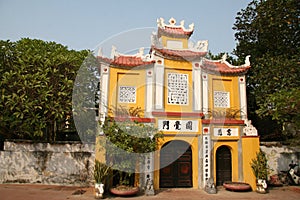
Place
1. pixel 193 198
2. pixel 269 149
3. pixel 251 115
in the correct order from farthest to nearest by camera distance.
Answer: pixel 251 115, pixel 269 149, pixel 193 198

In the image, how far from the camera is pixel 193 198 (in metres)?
8.58

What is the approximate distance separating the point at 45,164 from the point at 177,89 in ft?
20.9

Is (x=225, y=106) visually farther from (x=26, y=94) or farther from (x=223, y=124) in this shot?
(x=26, y=94)

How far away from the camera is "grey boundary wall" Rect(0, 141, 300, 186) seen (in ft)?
34.9

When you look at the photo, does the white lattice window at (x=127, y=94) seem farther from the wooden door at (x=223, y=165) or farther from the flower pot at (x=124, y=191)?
the wooden door at (x=223, y=165)

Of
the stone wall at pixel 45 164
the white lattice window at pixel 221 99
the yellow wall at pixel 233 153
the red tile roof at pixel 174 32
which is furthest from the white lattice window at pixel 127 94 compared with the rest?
the yellow wall at pixel 233 153

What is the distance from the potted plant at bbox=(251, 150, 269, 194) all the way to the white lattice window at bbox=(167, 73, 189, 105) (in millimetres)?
3468

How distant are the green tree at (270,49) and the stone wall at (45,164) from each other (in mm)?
7745

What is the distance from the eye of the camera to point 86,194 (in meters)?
9.03

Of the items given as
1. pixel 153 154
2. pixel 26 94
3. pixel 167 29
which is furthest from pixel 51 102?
pixel 167 29

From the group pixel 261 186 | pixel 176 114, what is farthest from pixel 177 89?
pixel 261 186

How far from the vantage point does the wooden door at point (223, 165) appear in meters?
10.5

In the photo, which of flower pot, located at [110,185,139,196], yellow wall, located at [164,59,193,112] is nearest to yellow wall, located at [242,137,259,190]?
yellow wall, located at [164,59,193,112]

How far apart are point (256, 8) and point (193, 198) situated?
1081 centimetres
